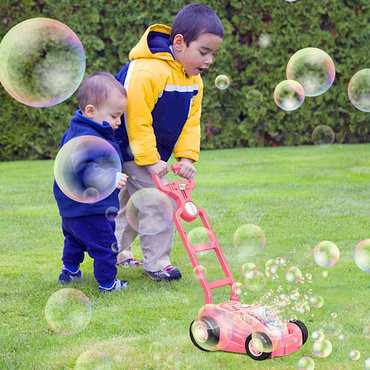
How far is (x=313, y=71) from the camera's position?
4805mm

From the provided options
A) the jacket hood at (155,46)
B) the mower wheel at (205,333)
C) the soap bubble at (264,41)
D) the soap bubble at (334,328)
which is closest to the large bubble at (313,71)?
the jacket hood at (155,46)

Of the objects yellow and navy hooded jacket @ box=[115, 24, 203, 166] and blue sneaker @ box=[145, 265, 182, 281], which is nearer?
yellow and navy hooded jacket @ box=[115, 24, 203, 166]

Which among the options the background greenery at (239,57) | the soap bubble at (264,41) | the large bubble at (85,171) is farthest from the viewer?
the soap bubble at (264,41)

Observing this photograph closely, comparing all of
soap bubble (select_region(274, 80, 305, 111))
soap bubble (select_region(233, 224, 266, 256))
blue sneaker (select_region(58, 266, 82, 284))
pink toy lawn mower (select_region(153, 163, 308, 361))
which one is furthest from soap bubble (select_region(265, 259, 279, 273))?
soap bubble (select_region(274, 80, 305, 111))

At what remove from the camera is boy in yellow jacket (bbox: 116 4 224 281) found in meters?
3.29

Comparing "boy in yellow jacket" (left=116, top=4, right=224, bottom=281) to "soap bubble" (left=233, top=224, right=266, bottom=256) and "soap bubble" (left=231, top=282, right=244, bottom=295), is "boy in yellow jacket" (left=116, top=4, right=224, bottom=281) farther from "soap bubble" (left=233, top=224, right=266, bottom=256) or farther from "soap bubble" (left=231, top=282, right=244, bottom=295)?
"soap bubble" (left=231, top=282, right=244, bottom=295)

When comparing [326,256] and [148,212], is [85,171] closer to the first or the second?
[148,212]

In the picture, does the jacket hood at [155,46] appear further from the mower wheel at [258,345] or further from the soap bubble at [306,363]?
the soap bubble at [306,363]

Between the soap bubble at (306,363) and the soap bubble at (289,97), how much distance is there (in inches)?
113

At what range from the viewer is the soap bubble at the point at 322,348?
2.40 meters

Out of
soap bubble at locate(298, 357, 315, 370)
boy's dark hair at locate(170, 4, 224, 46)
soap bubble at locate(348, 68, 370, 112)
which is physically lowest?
soap bubble at locate(298, 357, 315, 370)

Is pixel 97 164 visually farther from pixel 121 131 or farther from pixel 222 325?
pixel 222 325

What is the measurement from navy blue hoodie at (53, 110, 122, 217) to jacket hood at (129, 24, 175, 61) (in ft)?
1.59

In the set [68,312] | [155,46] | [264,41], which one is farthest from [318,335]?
[264,41]
